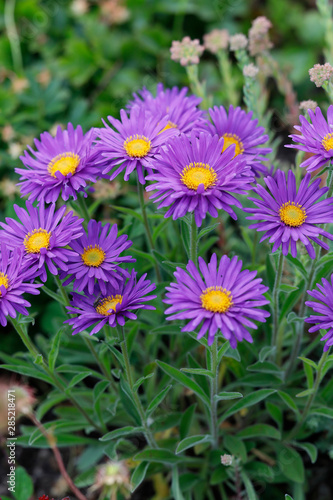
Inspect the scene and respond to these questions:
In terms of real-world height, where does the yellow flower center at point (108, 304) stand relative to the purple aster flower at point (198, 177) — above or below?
below

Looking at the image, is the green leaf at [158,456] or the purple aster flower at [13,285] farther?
the green leaf at [158,456]

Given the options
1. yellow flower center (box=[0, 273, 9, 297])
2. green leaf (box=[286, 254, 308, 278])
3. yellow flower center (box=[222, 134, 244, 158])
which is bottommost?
yellow flower center (box=[0, 273, 9, 297])

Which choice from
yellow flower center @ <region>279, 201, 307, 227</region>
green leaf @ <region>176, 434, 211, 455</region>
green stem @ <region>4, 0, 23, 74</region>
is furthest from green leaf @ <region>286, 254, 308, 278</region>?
green stem @ <region>4, 0, 23, 74</region>

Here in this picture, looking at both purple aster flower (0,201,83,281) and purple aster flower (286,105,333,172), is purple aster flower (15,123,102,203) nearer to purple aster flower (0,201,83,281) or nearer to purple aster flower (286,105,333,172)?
purple aster flower (0,201,83,281)

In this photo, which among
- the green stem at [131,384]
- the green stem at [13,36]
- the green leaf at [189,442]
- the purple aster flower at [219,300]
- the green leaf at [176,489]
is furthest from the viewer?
the green stem at [13,36]

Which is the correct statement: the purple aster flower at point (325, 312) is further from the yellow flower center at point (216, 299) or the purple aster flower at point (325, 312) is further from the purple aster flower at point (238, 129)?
the purple aster flower at point (238, 129)

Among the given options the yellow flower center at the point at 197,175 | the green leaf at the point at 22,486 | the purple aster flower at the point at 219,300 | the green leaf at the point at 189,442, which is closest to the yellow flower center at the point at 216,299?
the purple aster flower at the point at 219,300

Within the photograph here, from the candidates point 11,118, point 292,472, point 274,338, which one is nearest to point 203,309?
point 274,338
